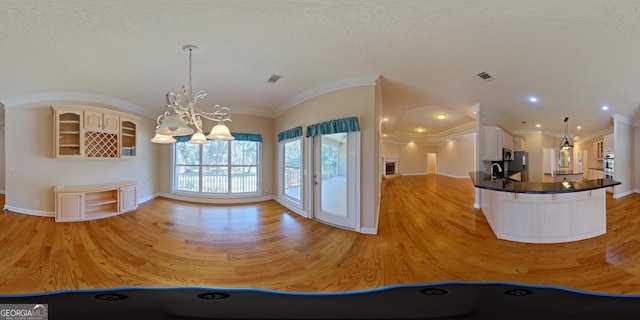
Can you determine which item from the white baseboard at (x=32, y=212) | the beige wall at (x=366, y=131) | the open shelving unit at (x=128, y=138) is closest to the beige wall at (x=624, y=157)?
the beige wall at (x=366, y=131)

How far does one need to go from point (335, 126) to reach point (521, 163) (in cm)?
524

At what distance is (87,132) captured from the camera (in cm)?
366

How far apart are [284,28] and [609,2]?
2049 millimetres

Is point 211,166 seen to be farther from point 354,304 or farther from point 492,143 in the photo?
point 492,143

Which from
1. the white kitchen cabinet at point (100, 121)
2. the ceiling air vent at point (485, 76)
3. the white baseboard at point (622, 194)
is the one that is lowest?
the white baseboard at point (622, 194)

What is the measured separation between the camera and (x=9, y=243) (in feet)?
7.64

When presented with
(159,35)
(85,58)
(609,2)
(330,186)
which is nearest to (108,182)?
(85,58)

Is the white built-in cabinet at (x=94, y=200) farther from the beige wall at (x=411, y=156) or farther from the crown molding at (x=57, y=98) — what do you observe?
the beige wall at (x=411, y=156)

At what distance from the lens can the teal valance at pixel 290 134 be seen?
3635mm

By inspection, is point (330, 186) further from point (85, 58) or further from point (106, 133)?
point (106, 133)

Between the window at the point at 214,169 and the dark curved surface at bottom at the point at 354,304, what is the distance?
390 cm

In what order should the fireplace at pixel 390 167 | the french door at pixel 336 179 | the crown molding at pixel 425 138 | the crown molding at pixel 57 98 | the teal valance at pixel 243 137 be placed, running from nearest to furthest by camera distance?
the french door at pixel 336 179
the crown molding at pixel 57 98
the teal valance at pixel 243 137
the crown molding at pixel 425 138
the fireplace at pixel 390 167

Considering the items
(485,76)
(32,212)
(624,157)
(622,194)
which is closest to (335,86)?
(485,76)

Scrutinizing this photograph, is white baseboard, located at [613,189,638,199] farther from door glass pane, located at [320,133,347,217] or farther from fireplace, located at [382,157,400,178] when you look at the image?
door glass pane, located at [320,133,347,217]
